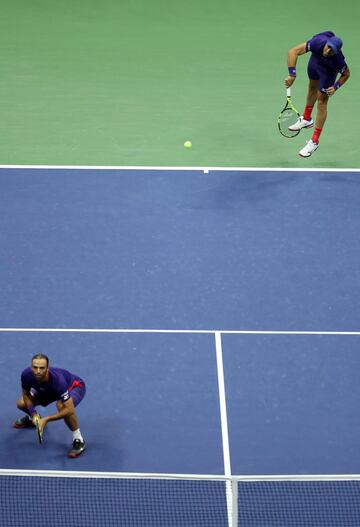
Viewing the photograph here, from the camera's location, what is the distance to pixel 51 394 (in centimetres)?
940

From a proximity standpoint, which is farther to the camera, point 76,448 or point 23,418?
point 23,418

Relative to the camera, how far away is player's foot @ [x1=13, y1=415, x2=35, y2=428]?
973cm

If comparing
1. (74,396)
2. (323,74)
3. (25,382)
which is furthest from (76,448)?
(323,74)

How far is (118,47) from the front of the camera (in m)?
18.5

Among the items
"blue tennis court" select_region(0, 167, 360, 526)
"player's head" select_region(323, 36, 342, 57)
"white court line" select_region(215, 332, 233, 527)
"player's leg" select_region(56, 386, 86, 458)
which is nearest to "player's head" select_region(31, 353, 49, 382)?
"player's leg" select_region(56, 386, 86, 458)

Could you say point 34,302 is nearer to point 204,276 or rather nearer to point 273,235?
point 204,276

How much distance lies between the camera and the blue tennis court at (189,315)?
957 cm

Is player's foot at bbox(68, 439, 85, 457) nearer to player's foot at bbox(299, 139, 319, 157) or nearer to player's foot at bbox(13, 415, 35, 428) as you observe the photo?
player's foot at bbox(13, 415, 35, 428)

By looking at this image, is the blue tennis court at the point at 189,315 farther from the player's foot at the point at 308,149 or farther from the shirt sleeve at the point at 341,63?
the shirt sleeve at the point at 341,63

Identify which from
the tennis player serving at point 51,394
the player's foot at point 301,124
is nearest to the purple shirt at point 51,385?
the tennis player serving at point 51,394

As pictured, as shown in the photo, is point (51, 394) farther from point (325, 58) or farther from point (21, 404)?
point (325, 58)

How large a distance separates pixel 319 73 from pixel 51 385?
719 centimetres

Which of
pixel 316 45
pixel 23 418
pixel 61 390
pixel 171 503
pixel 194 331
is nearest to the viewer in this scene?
pixel 171 503

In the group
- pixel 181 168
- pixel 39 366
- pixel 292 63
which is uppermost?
pixel 292 63
